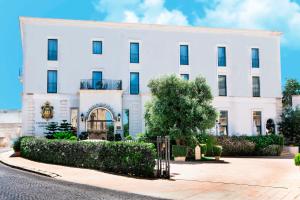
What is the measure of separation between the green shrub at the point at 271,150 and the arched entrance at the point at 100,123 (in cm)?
1187

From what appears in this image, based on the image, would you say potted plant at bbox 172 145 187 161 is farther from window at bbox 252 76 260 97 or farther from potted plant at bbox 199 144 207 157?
window at bbox 252 76 260 97

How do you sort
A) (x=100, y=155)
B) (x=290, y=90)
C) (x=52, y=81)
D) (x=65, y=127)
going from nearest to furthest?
(x=100, y=155)
(x=65, y=127)
(x=52, y=81)
(x=290, y=90)

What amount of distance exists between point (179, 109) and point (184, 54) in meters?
11.8

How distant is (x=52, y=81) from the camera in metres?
31.3

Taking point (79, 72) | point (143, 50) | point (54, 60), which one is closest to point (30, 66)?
point (54, 60)

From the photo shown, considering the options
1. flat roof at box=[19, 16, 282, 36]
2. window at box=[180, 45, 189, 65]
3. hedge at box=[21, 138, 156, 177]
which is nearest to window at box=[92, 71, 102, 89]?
flat roof at box=[19, 16, 282, 36]

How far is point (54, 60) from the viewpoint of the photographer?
31375 mm

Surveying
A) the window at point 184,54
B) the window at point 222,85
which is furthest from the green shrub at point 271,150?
the window at point 184,54

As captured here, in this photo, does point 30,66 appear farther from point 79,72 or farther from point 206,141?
point 206,141

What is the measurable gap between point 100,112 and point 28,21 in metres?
9.37

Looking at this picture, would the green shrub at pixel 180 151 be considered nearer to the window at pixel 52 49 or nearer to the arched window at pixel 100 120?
the arched window at pixel 100 120

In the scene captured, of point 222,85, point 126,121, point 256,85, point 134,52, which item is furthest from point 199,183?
point 256,85

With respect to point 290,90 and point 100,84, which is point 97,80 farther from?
point 290,90

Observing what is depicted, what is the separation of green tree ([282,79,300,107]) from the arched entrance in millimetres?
23664
